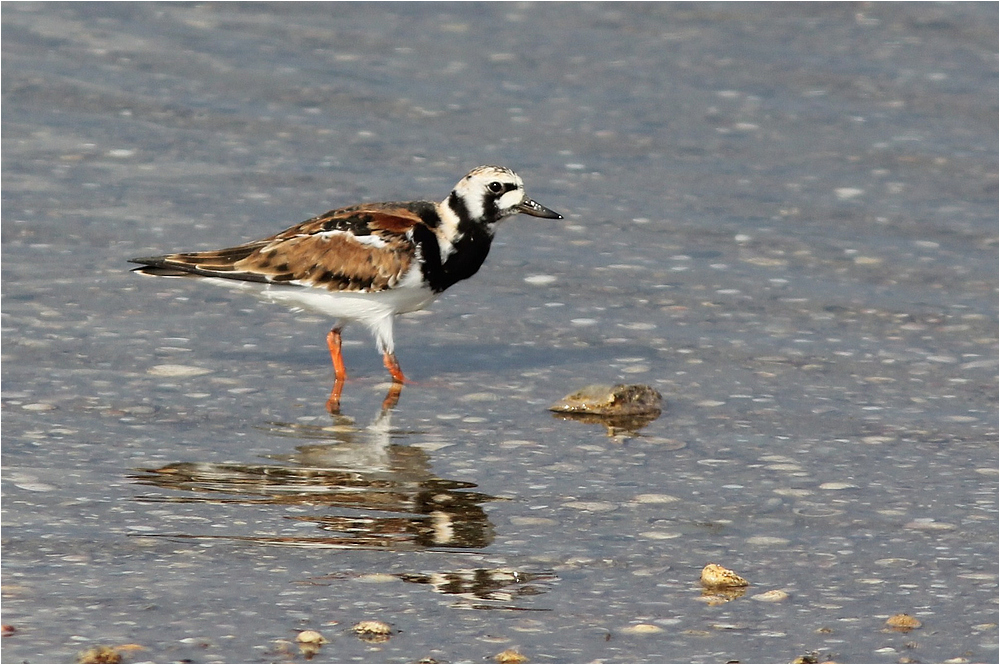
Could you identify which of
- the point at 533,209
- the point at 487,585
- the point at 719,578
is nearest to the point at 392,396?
the point at 533,209

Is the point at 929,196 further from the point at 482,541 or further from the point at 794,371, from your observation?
the point at 482,541

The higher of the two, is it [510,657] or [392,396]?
[392,396]

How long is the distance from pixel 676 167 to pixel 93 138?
512 centimetres

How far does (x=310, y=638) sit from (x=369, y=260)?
401cm

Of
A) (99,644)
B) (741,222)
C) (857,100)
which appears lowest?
(99,644)

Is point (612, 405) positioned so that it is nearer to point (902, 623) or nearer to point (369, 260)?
point (369, 260)

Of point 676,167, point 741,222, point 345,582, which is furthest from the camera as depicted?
point 676,167

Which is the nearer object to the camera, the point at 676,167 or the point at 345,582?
the point at 345,582

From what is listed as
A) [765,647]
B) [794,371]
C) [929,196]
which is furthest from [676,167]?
[765,647]

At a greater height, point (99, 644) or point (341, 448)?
point (341, 448)

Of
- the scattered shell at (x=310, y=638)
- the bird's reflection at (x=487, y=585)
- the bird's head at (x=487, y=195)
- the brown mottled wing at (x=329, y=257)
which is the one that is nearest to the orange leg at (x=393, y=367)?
the brown mottled wing at (x=329, y=257)

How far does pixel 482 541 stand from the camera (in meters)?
7.11

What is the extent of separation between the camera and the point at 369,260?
9.62 metres

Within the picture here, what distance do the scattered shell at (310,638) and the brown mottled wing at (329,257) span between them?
390 cm
